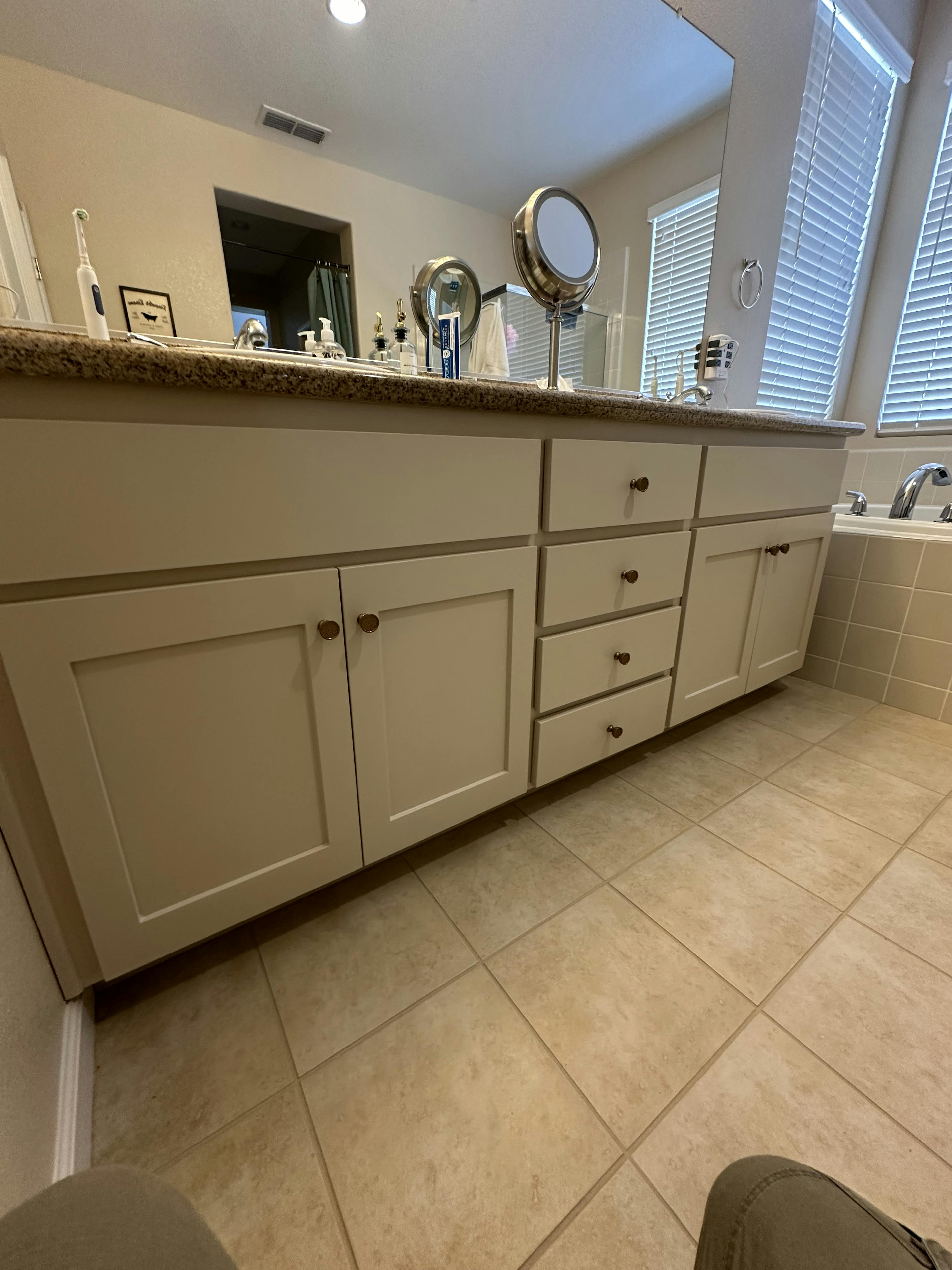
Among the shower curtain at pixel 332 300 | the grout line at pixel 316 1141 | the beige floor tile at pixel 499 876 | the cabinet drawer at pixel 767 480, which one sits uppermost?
the shower curtain at pixel 332 300

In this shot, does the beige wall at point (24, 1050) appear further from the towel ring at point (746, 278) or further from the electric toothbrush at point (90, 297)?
the towel ring at point (746, 278)

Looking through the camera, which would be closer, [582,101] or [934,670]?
[582,101]

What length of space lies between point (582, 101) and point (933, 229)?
177 centimetres

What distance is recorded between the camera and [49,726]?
56cm

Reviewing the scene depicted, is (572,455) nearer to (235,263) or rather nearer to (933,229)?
(235,263)

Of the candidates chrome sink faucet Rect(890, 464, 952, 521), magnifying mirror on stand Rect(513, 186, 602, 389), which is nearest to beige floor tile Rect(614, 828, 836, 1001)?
magnifying mirror on stand Rect(513, 186, 602, 389)

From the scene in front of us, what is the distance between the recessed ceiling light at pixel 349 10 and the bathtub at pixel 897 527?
181 centimetres

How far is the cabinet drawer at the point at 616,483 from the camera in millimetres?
863

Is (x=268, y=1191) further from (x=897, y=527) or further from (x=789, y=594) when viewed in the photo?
(x=897, y=527)

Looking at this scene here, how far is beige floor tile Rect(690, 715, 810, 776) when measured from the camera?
1353 millimetres

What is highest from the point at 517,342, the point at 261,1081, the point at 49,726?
the point at 517,342

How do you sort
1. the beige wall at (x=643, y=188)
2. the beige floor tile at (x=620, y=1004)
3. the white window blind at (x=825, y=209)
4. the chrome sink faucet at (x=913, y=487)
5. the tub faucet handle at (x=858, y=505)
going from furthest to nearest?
the tub faucet handle at (x=858, y=505) → the white window blind at (x=825, y=209) → the chrome sink faucet at (x=913, y=487) → the beige wall at (x=643, y=188) → the beige floor tile at (x=620, y=1004)

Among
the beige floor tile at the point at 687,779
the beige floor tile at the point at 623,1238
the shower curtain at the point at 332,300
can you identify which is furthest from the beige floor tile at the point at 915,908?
the shower curtain at the point at 332,300

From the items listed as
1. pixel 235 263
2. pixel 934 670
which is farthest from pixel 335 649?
pixel 934 670
